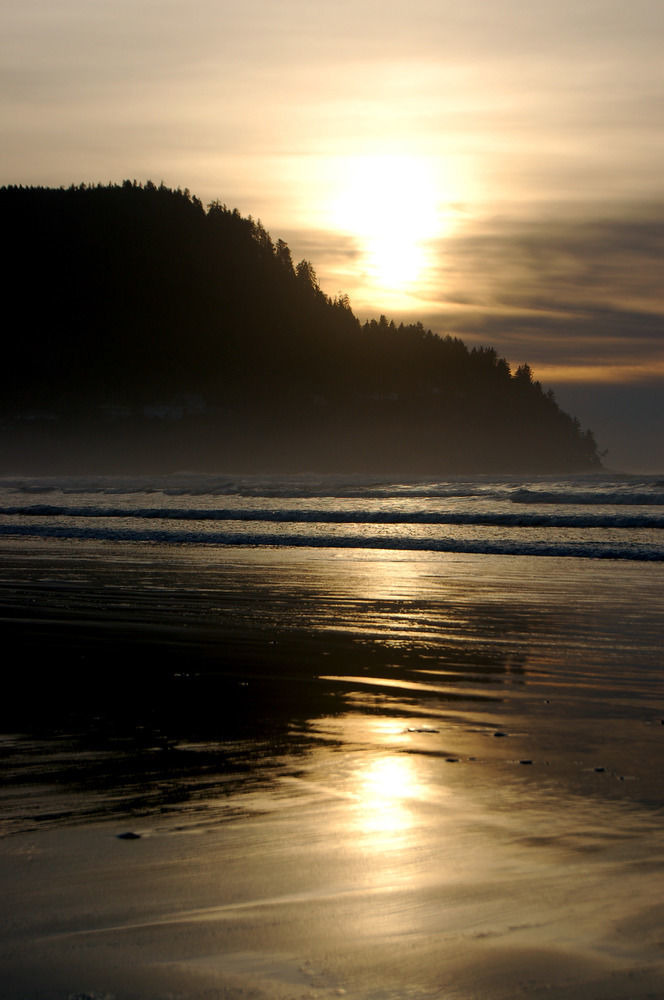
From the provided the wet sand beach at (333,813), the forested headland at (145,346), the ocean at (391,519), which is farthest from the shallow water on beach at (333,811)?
the forested headland at (145,346)

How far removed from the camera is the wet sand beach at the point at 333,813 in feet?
9.44

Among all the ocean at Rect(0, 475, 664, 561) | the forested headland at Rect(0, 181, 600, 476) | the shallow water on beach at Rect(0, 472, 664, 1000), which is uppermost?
the forested headland at Rect(0, 181, 600, 476)

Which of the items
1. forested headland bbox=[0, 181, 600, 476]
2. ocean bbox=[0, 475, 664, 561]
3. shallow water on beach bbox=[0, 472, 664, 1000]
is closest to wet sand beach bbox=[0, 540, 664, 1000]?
shallow water on beach bbox=[0, 472, 664, 1000]

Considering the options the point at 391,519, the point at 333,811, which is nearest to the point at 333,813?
the point at 333,811

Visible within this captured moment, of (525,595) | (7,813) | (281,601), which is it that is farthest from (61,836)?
(525,595)

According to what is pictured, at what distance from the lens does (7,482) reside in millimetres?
59938

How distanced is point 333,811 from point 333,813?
0.10ft

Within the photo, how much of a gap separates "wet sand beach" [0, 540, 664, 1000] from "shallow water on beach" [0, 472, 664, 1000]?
0.01m

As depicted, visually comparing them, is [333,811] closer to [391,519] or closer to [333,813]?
[333,813]

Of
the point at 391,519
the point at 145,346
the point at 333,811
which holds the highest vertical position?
the point at 145,346

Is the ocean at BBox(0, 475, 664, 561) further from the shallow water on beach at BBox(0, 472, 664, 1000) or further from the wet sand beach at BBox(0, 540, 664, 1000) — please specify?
the wet sand beach at BBox(0, 540, 664, 1000)

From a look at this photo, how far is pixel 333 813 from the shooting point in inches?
164

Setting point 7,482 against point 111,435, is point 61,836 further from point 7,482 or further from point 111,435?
point 111,435

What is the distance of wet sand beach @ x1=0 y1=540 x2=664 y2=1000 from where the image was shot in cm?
288
